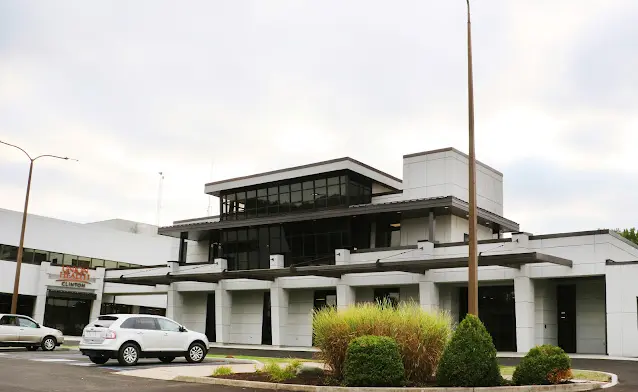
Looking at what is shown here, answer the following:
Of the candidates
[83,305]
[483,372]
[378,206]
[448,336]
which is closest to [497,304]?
[378,206]

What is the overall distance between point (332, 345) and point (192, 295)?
3409cm

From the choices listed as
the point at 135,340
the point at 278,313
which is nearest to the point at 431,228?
the point at 278,313

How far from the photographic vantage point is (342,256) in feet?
126

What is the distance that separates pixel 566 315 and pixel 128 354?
75.9 ft

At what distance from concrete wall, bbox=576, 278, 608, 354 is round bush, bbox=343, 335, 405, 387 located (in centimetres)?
2233

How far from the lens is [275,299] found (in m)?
41.4

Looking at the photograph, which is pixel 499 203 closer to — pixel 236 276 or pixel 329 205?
pixel 329 205

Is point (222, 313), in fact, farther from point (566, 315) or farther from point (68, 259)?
point (566, 315)

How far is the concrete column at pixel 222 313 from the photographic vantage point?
146 feet

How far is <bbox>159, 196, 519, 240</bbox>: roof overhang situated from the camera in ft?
116

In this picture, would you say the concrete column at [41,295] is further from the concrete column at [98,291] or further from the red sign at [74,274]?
the concrete column at [98,291]

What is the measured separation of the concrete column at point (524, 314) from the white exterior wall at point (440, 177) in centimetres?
711

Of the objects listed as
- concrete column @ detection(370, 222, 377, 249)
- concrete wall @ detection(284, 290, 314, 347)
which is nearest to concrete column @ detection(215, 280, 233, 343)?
concrete wall @ detection(284, 290, 314, 347)

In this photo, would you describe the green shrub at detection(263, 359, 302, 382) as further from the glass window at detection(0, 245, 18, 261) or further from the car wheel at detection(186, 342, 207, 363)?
the glass window at detection(0, 245, 18, 261)
